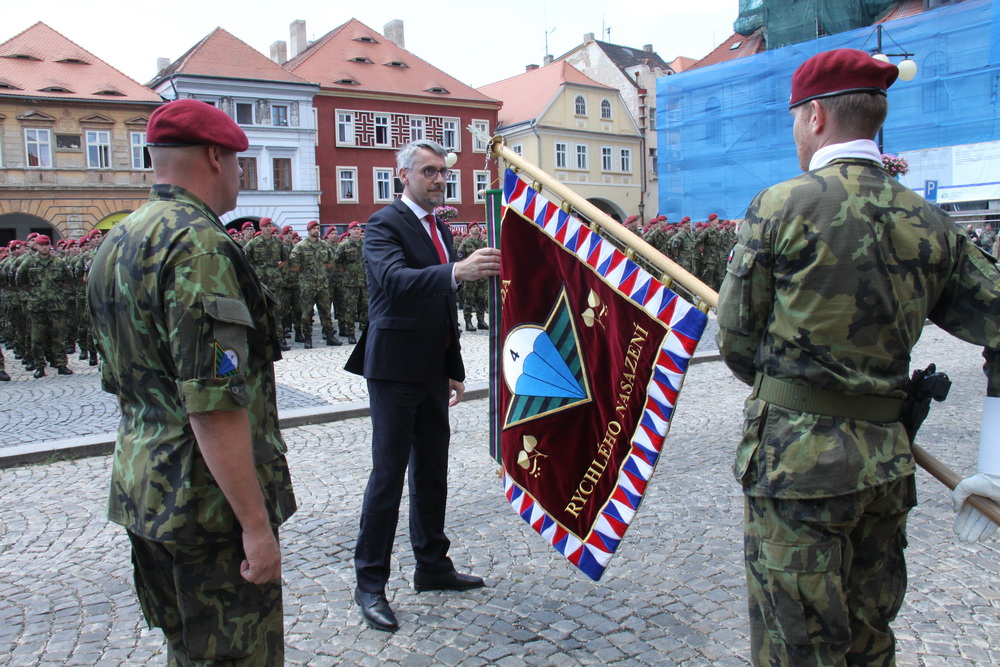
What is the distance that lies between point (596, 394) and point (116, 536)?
3.28 metres

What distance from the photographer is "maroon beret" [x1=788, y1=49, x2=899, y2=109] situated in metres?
2.11

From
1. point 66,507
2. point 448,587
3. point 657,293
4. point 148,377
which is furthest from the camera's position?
point 66,507

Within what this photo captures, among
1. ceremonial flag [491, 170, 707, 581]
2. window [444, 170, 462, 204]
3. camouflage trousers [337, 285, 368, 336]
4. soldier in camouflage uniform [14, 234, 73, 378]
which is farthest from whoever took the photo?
window [444, 170, 462, 204]

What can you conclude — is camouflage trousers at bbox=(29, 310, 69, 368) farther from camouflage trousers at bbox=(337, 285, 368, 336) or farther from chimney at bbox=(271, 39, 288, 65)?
chimney at bbox=(271, 39, 288, 65)

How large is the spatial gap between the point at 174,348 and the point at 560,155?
1926 inches

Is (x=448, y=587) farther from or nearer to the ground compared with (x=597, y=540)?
nearer to the ground

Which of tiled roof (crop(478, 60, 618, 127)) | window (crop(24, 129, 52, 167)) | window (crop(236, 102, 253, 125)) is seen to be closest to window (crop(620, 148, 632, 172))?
tiled roof (crop(478, 60, 618, 127))

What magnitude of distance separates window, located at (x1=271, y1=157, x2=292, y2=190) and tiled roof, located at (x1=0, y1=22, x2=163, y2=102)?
19.8 ft

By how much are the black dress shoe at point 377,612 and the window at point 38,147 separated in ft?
124

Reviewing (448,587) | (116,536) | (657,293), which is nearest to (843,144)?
(657,293)

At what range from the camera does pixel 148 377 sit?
6.72 feet

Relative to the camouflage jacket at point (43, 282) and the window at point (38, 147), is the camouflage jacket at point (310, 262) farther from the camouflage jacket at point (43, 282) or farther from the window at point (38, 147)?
the window at point (38, 147)

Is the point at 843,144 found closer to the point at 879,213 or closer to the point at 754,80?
the point at 879,213

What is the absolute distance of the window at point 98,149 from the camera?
35688mm
